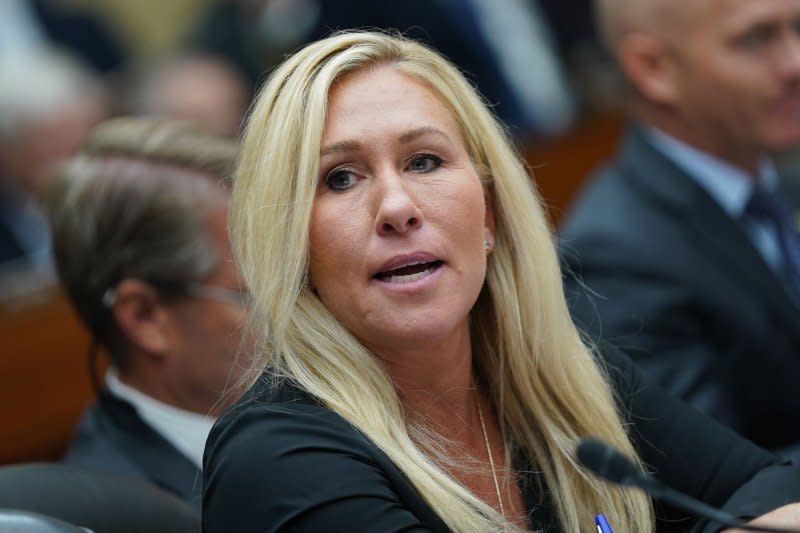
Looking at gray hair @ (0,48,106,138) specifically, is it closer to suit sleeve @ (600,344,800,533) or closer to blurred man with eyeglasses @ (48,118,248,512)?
blurred man with eyeglasses @ (48,118,248,512)

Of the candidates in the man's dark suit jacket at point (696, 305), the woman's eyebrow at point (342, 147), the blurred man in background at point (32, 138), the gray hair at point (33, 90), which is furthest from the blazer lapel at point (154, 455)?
the gray hair at point (33, 90)

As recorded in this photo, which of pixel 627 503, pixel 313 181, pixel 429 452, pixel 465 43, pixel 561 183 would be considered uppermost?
pixel 313 181

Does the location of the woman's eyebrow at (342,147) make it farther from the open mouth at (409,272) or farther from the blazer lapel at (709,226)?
the blazer lapel at (709,226)

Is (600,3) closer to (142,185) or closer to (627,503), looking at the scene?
(142,185)

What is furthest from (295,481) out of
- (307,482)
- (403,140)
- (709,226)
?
Answer: (709,226)

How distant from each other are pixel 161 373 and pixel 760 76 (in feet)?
5.46

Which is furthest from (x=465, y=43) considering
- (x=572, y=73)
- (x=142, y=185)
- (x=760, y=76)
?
(x=142, y=185)

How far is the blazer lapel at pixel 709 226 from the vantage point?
2.96m

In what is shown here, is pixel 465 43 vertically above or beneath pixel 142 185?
beneath

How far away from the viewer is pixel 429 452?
1810mm

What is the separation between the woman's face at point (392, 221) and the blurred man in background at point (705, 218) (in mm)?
790

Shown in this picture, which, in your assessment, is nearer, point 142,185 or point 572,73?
point 142,185

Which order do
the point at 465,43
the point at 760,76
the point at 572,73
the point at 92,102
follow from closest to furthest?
the point at 760,76 → the point at 92,102 → the point at 465,43 → the point at 572,73

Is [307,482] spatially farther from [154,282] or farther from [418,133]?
[154,282]
